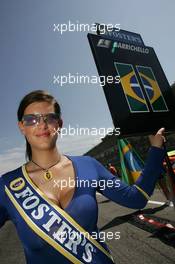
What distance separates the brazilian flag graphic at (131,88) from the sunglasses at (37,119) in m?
0.56

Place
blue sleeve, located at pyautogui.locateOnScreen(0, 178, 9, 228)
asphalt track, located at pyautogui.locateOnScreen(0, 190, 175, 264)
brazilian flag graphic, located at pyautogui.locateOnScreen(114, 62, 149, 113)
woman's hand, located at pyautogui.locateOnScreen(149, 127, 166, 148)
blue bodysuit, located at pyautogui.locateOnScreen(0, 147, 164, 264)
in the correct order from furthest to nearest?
asphalt track, located at pyautogui.locateOnScreen(0, 190, 175, 264), brazilian flag graphic, located at pyautogui.locateOnScreen(114, 62, 149, 113), woman's hand, located at pyautogui.locateOnScreen(149, 127, 166, 148), blue sleeve, located at pyautogui.locateOnScreen(0, 178, 9, 228), blue bodysuit, located at pyautogui.locateOnScreen(0, 147, 164, 264)

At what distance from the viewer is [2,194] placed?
190 centimetres

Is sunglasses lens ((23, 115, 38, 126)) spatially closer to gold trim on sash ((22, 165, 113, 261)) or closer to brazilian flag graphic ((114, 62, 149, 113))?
gold trim on sash ((22, 165, 113, 261))

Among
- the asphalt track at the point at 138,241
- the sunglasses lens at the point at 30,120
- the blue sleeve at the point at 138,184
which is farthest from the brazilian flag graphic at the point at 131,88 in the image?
A: the asphalt track at the point at 138,241

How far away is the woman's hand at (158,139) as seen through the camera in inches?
78.4

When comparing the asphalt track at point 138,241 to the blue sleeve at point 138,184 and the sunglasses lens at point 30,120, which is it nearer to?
the blue sleeve at point 138,184

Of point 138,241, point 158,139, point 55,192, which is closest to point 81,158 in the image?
point 55,192

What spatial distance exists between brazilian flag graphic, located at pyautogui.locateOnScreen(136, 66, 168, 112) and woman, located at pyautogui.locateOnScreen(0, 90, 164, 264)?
33 cm

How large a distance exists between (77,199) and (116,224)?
248 inches

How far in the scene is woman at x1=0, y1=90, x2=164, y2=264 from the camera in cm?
177

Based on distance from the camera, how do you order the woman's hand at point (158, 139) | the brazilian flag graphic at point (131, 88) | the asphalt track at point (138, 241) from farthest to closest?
the asphalt track at point (138, 241), the brazilian flag graphic at point (131, 88), the woman's hand at point (158, 139)

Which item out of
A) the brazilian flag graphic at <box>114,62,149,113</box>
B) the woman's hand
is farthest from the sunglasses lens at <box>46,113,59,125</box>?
the woman's hand

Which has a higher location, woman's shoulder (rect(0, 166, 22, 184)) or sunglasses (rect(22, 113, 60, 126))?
sunglasses (rect(22, 113, 60, 126))

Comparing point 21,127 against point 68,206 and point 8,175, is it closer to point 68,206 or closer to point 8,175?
point 8,175
